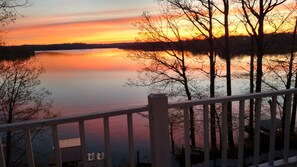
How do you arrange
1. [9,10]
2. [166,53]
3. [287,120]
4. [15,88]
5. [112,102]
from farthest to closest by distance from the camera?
1. [112,102]
2. [166,53]
3. [15,88]
4. [9,10]
5. [287,120]

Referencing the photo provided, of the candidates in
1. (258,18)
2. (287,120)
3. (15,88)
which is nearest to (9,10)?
(15,88)

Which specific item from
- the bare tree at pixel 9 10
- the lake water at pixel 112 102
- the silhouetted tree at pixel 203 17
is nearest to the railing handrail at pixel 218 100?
the bare tree at pixel 9 10

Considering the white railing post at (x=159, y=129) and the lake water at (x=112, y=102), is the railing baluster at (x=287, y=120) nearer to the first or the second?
the white railing post at (x=159, y=129)

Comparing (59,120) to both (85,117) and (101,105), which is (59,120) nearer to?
(85,117)

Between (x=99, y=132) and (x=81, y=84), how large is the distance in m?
18.1

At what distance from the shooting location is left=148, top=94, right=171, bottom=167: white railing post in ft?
7.29

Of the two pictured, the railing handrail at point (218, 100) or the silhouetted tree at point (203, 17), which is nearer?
the railing handrail at point (218, 100)

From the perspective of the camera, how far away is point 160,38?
51.0ft

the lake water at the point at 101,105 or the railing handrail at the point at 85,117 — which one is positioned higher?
the railing handrail at the point at 85,117

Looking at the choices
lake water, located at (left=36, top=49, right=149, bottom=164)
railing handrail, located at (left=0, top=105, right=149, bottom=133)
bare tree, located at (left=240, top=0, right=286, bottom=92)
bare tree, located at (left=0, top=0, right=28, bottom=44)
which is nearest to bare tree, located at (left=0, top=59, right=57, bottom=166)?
lake water, located at (left=36, top=49, right=149, bottom=164)

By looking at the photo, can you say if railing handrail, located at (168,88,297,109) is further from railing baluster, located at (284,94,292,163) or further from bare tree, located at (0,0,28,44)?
bare tree, located at (0,0,28,44)

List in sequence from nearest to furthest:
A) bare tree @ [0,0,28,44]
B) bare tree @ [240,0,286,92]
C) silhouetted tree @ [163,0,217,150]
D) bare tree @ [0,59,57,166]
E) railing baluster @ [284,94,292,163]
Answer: railing baluster @ [284,94,292,163] → bare tree @ [0,0,28,44] → bare tree @ [240,0,286,92] → bare tree @ [0,59,57,166] → silhouetted tree @ [163,0,217,150]

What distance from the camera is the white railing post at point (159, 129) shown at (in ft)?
7.29

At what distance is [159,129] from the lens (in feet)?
7.38
